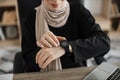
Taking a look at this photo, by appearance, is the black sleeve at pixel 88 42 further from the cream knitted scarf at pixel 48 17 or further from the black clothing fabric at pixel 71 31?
the cream knitted scarf at pixel 48 17

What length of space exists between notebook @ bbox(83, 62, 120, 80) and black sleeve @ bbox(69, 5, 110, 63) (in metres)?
0.10

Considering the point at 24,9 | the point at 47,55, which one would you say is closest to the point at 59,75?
the point at 47,55

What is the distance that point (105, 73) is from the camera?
3.59ft

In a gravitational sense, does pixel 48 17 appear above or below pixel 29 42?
above

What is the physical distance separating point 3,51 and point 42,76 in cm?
184

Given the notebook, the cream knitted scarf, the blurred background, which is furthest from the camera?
the blurred background

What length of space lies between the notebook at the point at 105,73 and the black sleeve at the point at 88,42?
0.10 metres

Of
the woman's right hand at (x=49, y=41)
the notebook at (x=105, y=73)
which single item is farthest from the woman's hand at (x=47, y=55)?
the notebook at (x=105, y=73)

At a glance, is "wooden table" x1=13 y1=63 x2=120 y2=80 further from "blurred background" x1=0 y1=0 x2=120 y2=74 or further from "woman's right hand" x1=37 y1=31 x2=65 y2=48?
"blurred background" x1=0 y1=0 x2=120 y2=74

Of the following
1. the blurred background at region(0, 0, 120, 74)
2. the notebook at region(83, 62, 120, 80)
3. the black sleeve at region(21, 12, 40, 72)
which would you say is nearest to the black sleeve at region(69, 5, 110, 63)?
the notebook at region(83, 62, 120, 80)

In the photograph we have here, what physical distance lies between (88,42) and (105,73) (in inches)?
8.4

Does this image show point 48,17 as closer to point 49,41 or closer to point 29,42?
point 29,42

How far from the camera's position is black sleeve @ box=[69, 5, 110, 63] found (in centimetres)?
118

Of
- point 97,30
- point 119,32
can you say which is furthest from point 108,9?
point 97,30
